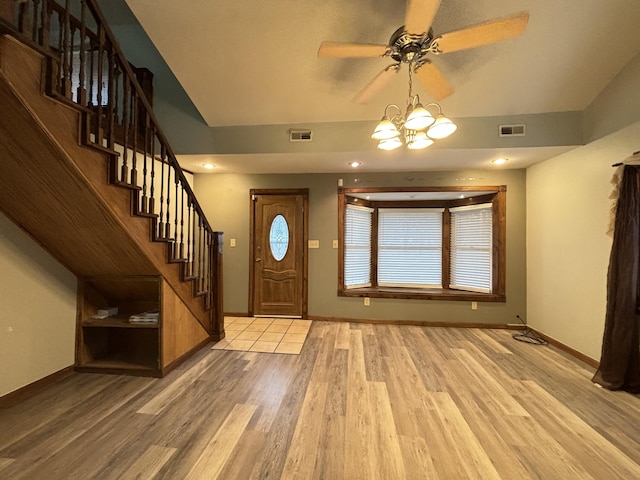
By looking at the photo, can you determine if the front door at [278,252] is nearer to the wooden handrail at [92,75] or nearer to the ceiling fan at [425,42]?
the wooden handrail at [92,75]

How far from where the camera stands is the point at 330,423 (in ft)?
6.35

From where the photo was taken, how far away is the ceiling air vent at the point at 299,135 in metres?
3.37

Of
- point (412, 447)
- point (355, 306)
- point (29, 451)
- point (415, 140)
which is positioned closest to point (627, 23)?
point (415, 140)

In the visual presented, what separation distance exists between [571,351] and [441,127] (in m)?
3.15

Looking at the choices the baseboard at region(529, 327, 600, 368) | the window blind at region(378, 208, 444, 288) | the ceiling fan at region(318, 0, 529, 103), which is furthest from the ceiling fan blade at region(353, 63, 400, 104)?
the baseboard at region(529, 327, 600, 368)

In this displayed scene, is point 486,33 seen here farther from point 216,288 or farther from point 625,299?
point 216,288

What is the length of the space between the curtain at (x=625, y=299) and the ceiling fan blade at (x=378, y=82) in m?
2.29

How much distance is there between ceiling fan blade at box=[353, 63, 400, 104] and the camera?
1.98 meters

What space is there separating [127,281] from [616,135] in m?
4.84

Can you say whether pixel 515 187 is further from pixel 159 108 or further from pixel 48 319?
pixel 48 319

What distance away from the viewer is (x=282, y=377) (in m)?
2.59

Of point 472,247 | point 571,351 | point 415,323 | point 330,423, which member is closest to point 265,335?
point 330,423

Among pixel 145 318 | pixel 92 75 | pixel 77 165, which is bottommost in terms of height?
pixel 145 318

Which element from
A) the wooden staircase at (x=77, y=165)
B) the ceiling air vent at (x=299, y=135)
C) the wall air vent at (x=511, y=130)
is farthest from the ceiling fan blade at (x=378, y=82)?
the wall air vent at (x=511, y=130)
